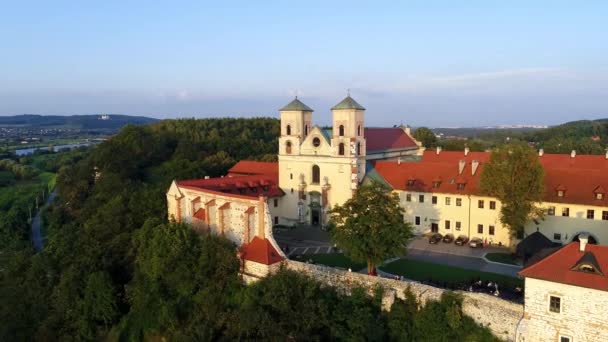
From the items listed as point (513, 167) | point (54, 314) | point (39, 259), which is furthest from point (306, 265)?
point (39, 259)

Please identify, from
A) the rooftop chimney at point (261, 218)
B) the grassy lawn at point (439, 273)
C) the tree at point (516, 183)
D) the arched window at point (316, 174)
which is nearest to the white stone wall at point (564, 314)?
the grassy lawn at point (439, 273)

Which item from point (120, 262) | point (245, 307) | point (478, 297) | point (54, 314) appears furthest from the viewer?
point (120, 262)

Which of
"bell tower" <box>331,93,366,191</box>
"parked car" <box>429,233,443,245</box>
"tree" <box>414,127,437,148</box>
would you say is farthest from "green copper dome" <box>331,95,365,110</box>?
"tree" <box>414,127,437,148</box>

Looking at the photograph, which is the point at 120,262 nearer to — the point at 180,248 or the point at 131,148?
the point at 180,248

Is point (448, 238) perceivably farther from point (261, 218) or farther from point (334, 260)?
point (261, 218)

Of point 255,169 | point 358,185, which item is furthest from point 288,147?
point 358,185

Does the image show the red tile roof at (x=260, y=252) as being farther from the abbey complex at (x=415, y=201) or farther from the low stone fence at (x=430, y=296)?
the low stone fence at (x=430, y=296)

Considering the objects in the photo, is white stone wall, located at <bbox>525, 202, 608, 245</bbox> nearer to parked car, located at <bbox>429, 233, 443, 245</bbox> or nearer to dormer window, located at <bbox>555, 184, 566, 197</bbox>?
dormer window, located at <bbox>555, 184, 566, 197</bbox>
